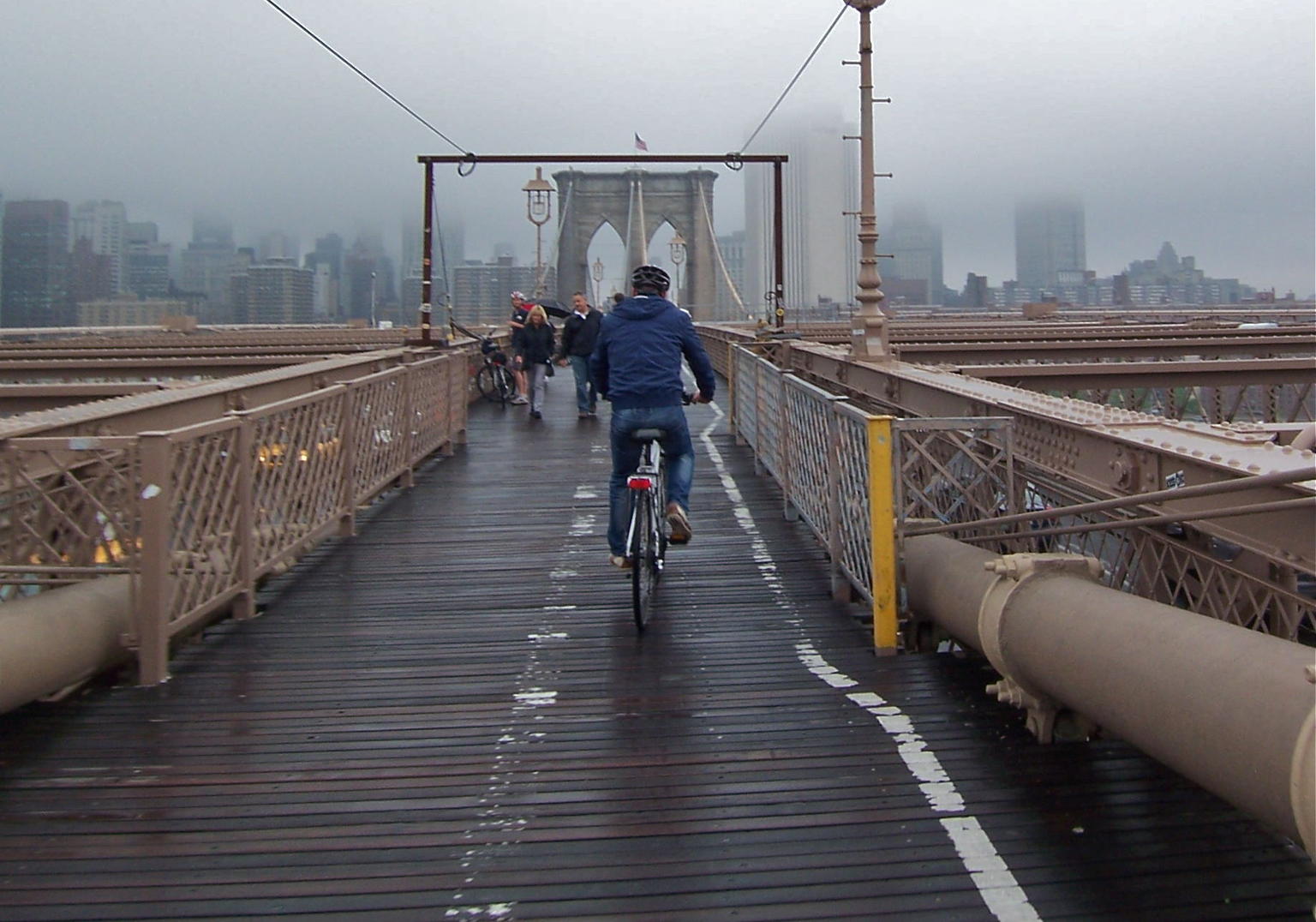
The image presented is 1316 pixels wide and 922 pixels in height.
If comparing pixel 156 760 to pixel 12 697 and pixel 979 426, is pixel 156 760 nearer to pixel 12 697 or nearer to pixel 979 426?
pixel 12 697

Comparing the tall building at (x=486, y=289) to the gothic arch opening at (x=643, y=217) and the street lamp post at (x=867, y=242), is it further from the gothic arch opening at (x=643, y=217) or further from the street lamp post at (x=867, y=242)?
the street lamp post at (x=867, y=242)

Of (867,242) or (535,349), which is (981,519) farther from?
(535,349)

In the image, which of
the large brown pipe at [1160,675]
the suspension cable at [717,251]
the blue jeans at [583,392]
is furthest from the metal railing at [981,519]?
the suspension cable at [717,251]

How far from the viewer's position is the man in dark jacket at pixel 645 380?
712cm

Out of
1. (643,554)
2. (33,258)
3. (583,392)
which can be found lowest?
(643,554)

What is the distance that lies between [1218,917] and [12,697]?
424cm

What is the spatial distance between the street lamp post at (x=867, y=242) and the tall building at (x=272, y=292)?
1461 inches

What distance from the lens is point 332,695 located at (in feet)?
18.0

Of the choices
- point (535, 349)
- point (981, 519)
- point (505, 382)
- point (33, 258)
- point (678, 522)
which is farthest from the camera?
point (33, 258)

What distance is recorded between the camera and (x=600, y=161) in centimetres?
2112

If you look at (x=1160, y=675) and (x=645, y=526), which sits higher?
(x=645, y=526)

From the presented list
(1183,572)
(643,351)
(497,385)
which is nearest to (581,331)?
(497,385)

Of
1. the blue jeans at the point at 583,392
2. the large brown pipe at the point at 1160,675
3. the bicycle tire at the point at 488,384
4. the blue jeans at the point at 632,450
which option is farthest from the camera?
the bicycle tire at the point at 488,384

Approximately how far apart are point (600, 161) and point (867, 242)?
29.0 feet
